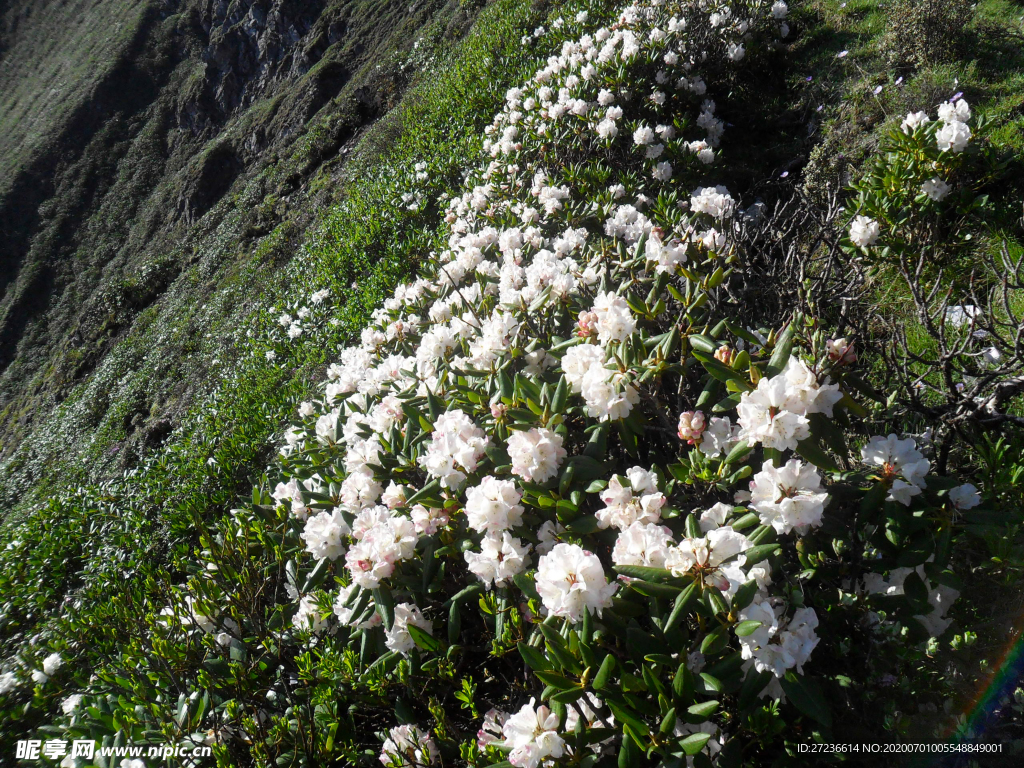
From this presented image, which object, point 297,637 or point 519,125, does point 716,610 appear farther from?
point 519,125

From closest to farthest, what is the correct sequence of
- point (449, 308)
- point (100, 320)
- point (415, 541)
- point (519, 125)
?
point (415, 541)
point (449, 308)
point (519, 125)
point (100, 320)

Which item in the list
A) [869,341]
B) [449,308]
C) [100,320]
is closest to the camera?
[869,341]

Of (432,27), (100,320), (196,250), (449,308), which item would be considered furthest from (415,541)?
(100,320)

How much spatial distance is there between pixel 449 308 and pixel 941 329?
7.67 feet

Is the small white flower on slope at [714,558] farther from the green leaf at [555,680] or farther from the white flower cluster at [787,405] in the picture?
the green leaf at [555,680]

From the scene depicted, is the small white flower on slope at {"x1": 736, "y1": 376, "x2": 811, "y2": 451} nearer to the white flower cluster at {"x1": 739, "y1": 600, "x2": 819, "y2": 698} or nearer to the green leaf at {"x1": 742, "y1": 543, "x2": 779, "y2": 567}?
the green leaf at {"x1": 742, "y1": 543, "x2": 779, "y2": 567}

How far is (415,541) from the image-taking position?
6.23ft

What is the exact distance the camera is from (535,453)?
5.93 feet

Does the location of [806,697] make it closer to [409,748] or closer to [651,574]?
[651,574]

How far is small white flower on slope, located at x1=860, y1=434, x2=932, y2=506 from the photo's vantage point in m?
1.46

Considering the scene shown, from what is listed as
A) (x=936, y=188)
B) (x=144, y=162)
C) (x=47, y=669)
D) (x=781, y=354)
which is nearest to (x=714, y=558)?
(x=781, y=354)

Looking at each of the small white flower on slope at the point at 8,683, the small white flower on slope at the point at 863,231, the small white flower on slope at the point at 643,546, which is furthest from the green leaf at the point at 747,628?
the small white flower on slope at the point at 8,683

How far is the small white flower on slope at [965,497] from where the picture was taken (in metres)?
1.47

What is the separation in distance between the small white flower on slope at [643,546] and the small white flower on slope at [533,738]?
444 millimetres
